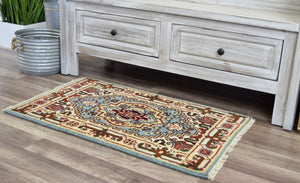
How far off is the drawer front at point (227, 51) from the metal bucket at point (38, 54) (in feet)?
2.51

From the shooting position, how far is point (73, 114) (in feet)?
5.79

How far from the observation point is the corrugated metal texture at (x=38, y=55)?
221cm

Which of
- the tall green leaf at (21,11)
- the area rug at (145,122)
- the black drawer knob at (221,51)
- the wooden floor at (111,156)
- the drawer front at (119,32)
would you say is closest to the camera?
the wooden floor at (111,156)

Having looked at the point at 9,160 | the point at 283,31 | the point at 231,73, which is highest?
the point at 283,31

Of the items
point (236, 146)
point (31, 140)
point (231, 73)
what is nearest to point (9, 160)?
point (31, 140)

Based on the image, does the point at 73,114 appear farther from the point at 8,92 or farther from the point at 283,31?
the point at 283,31

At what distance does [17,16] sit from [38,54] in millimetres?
745

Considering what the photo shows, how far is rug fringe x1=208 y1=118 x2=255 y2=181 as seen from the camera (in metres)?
1.33

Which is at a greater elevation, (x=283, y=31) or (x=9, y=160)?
(x=283, y=31)

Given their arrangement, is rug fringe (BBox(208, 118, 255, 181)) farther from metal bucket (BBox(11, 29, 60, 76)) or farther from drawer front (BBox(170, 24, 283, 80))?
metal bucket (BBox(11, 29, 60, 76))

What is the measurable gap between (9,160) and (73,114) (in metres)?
0.44

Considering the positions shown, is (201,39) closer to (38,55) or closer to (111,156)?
(111,156)

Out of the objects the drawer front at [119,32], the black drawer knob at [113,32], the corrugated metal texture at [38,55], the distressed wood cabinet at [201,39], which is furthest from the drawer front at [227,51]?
the corrugated metal texture at [38,55]

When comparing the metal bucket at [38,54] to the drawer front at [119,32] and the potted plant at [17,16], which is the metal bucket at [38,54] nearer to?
the drawer front at [119,32]
